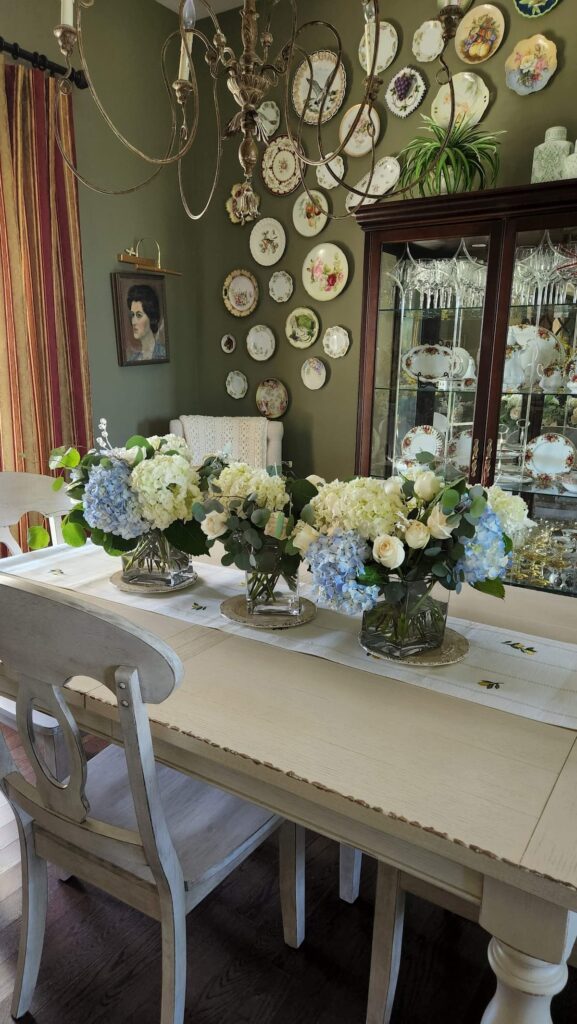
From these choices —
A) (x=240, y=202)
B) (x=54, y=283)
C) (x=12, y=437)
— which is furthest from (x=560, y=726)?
(x=54, y=283)

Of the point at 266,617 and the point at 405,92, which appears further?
the point at 405,92

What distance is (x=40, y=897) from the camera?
1.26 metres

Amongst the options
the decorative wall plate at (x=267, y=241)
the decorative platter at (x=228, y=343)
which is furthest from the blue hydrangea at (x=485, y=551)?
the decorative platter at (x=228, y=343)

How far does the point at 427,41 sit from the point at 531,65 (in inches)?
17.9

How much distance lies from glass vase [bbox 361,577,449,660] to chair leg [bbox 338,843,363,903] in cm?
60

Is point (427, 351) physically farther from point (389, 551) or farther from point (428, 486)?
point (389, 551)

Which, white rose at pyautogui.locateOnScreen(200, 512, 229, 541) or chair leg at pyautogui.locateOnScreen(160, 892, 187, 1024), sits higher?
white rose at pyautogui.locateOnScreen(200, 512, 229, 541)

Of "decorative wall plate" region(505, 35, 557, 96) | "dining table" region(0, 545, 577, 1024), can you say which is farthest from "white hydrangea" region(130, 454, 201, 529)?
"decorative wall plate" region(505, 35, 557, 96)

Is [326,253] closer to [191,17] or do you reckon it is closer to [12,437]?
[12,437]

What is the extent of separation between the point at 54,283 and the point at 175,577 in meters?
1.69

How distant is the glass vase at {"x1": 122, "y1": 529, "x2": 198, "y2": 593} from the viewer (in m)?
1.51

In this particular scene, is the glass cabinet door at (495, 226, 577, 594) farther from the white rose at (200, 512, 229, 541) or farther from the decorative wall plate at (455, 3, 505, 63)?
the white rose at (200, 512, 229, 541)

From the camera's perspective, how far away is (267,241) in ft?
10.7

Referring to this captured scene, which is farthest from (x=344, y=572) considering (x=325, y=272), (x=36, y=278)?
(x=325, y=272)
